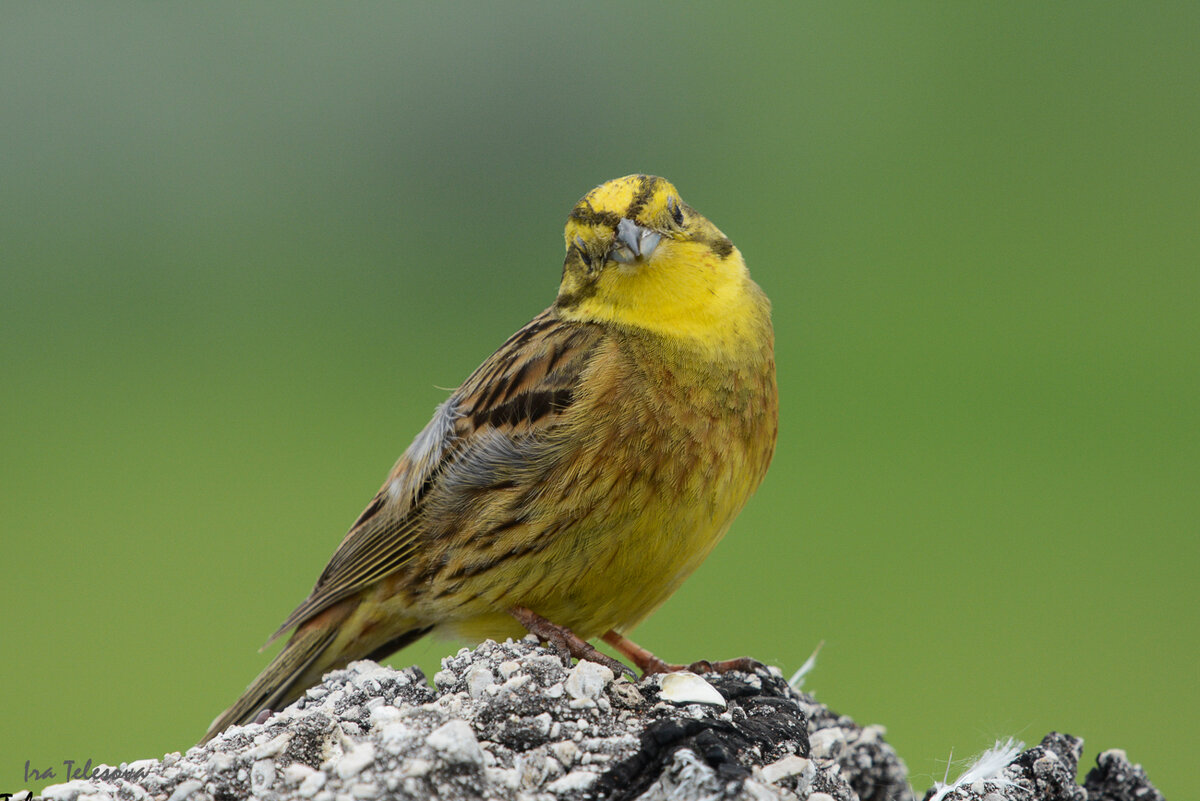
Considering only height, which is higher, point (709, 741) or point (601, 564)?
point (601, 564)

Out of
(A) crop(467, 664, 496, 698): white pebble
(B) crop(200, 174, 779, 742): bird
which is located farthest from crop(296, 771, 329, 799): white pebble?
(B) crop(200, 174, 779, 742): bird

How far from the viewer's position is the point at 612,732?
122 inches

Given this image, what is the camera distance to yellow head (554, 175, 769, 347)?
14.0 feet

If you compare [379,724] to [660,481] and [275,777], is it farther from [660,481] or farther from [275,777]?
[660,481]

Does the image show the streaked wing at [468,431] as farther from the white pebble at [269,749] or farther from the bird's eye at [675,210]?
the white pebble at [269,749]

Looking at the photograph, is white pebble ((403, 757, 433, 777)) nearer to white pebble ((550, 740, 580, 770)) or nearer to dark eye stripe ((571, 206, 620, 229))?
white pebble ((550, 740, 580, 770))

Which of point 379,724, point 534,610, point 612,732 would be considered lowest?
point 379,724

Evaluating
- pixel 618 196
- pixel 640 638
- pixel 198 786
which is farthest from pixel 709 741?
pixel 640 638

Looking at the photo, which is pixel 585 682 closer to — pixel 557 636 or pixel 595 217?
pixel 557 636

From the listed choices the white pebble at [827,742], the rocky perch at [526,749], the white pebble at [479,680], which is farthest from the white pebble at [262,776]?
the white pebble at [827,742]

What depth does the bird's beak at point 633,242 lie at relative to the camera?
4195 mm

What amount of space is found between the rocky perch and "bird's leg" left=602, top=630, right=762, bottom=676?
0.35 m

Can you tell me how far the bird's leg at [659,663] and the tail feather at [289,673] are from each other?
108 centimetres

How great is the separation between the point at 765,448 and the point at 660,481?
568 millimetres
